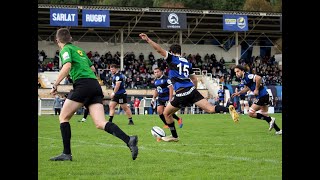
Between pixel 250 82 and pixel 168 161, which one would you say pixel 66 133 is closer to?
pixel 168 161

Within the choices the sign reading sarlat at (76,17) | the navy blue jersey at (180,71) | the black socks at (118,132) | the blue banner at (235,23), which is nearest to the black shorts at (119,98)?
the navy blue jersey at (180,71)

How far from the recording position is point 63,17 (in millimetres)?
50219

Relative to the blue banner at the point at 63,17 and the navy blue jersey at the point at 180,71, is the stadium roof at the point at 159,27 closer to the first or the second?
the blue banner at the point at 63,17

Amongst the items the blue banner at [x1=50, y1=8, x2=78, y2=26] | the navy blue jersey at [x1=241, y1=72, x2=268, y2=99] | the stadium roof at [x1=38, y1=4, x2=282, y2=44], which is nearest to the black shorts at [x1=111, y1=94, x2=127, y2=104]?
the navy blue jersey at [x1=241, y1=72, x2=268, y2=99]

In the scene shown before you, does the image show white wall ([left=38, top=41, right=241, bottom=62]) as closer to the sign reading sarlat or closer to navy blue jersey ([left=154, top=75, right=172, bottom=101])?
the sign reading sarlat

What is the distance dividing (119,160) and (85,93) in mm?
1289

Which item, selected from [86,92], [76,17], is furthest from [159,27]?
[86,92]
